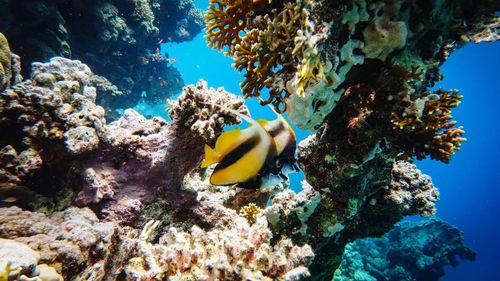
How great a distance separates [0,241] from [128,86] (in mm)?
11804

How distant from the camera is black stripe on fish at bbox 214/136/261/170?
1.82m

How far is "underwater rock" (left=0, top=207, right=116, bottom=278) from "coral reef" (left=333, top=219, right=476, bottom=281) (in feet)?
41.7

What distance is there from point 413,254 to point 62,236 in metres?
17.7

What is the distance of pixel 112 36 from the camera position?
10398 millimetres

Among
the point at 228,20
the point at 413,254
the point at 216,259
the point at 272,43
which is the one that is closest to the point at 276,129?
the point at 272,43

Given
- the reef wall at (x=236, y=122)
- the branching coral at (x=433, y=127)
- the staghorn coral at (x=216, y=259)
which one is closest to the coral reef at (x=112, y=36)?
the reef wall at (x=236, y=122)

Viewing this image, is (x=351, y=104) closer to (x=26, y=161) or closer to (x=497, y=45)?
(x=26, y=161)

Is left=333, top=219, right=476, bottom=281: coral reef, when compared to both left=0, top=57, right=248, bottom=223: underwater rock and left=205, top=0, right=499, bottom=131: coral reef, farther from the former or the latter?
left=205, top=0, right=499, bottom=131: coral reef

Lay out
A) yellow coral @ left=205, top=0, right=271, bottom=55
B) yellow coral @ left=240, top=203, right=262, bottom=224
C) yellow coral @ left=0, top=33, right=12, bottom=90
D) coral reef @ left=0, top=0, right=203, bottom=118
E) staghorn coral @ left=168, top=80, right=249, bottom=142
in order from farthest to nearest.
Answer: coral reef @ left=0, top=0, right=203, bottom=118, yellow coral @ left=240, top=203, right=262, bottom=224, yellow coral @ left=0, top=33, right=12, bottom=90, staghorn coral @ left=168, top=80, right=249, bottom=142, yellow coral @ left=205, top=0, right=271, bottom=55

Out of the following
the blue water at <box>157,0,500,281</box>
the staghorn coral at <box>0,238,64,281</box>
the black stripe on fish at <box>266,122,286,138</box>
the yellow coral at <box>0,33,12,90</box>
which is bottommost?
the staghorn coral at <box>0,238,64,281</box>

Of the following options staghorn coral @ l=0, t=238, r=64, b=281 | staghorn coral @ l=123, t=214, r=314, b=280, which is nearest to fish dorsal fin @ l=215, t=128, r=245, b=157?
staghorn coral @ l=123, t=214, r=314, b=280

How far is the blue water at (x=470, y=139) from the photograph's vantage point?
147ft

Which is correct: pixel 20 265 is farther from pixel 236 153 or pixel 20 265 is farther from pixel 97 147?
pixel 97 147

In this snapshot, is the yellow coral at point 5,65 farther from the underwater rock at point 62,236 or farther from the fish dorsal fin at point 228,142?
the fish dorsal fin at point 228,142
